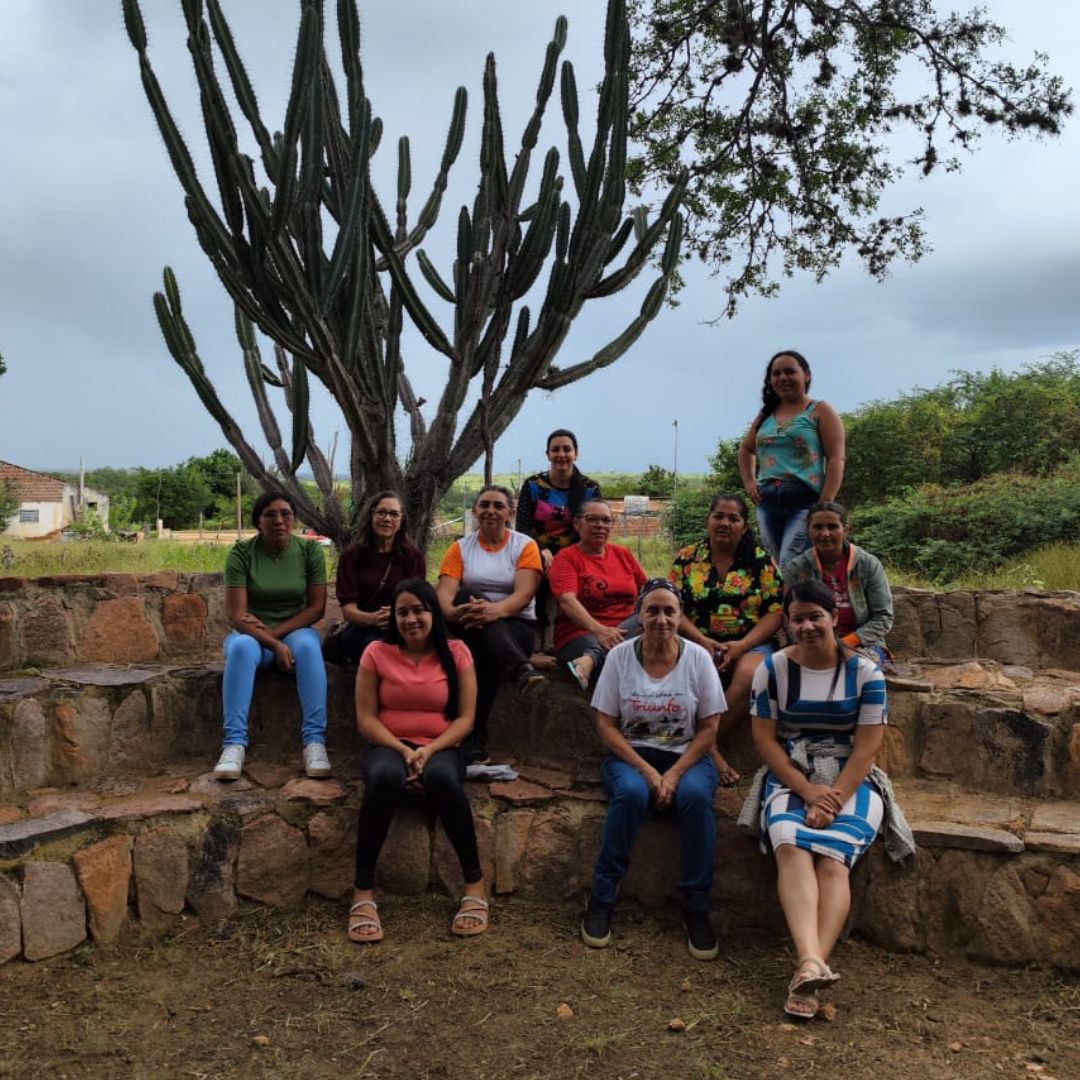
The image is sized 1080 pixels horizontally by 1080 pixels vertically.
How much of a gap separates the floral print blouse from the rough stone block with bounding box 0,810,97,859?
253 centimetres

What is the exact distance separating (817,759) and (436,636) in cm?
150

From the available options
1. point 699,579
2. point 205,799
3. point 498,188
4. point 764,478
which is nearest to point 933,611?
point 764,478

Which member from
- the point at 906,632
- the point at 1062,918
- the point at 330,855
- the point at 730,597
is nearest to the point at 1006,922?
the point at 1062,918

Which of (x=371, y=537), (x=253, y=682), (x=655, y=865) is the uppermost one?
(x=371, y=537)

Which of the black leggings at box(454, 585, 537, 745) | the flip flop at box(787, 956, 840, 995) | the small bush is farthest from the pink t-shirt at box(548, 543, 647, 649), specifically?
the small bush

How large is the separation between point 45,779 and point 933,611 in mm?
4613

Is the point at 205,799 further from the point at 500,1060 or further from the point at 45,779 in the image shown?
the point at 500,1060

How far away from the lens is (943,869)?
11.6ft

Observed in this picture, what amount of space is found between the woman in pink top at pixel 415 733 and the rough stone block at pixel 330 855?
0.23 metres

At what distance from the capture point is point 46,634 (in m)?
5.00

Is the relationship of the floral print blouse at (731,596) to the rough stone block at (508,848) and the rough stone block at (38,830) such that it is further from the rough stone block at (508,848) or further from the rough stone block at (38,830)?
the rough stone block at (38,830)

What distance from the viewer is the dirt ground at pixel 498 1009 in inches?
110

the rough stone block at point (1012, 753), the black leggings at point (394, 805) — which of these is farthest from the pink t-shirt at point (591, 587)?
the rough stone block at point (1012, 753)

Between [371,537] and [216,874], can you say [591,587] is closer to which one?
[371,537]
